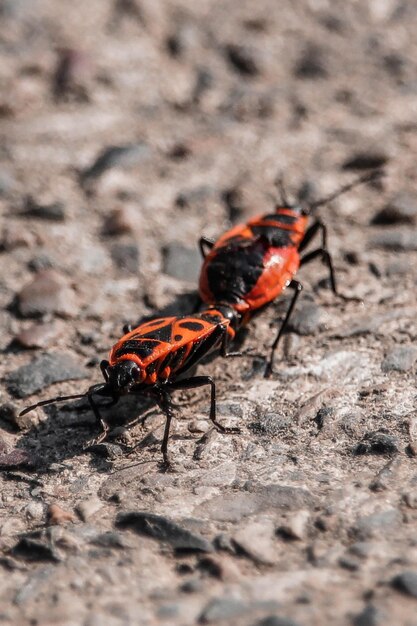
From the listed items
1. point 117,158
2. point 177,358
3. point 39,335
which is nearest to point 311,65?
point 117,158

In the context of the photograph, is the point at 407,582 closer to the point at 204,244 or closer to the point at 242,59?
the point at 204,244

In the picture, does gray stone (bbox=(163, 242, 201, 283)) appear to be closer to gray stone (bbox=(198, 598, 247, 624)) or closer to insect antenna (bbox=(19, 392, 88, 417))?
insect antenna (bbox=(19, 392, 88, 417))

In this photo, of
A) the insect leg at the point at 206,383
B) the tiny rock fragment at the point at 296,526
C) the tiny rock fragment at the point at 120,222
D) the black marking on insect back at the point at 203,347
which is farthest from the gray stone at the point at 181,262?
the tiny rock fragment at the point at 296,526

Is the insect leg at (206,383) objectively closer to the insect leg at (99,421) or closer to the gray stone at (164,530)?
the insect leg at (99,421)

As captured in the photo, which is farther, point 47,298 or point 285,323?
point 47,298

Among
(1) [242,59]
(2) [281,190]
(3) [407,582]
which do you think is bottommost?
(3) [407,582]

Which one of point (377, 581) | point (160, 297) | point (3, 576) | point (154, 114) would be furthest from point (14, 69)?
point (377, 581)

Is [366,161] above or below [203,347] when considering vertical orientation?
above
